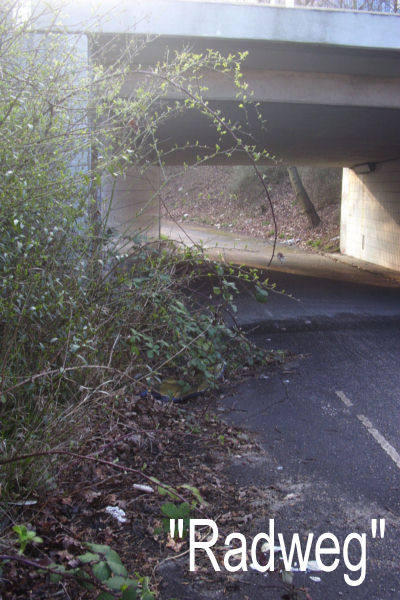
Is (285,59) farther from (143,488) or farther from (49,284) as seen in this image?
(143,488)

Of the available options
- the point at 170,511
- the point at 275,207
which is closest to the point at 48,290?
the point at 170,511

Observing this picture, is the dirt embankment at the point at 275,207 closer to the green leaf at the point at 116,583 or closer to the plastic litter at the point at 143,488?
the plastic litter at the point at 143,488

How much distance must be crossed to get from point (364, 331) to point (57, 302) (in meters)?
7.24

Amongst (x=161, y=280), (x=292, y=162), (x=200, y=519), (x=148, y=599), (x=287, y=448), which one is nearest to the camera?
(x=148, y=599)

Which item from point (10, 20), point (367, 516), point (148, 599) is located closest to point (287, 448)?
point (367, 516)

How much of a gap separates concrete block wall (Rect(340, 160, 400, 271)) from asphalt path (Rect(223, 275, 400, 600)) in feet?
29.6

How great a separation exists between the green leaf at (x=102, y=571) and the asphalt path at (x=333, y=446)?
101 cm

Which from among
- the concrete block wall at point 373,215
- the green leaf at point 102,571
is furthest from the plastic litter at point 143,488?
the concrete block wall at point 373,215

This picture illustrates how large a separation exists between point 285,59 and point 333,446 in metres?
7.29

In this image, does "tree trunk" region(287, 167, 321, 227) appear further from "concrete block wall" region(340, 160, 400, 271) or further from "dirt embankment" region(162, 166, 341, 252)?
"concrete block wall" region(340, 160, 400, 271)

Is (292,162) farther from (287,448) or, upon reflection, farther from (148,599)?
(148,599)

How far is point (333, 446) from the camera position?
5660mm

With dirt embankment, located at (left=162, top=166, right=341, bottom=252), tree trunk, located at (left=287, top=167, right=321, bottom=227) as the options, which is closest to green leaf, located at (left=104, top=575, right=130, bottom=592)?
dirt embankment, located at (left=162, top=166, right=341, bottom=252)

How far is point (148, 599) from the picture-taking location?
272 centimetres
